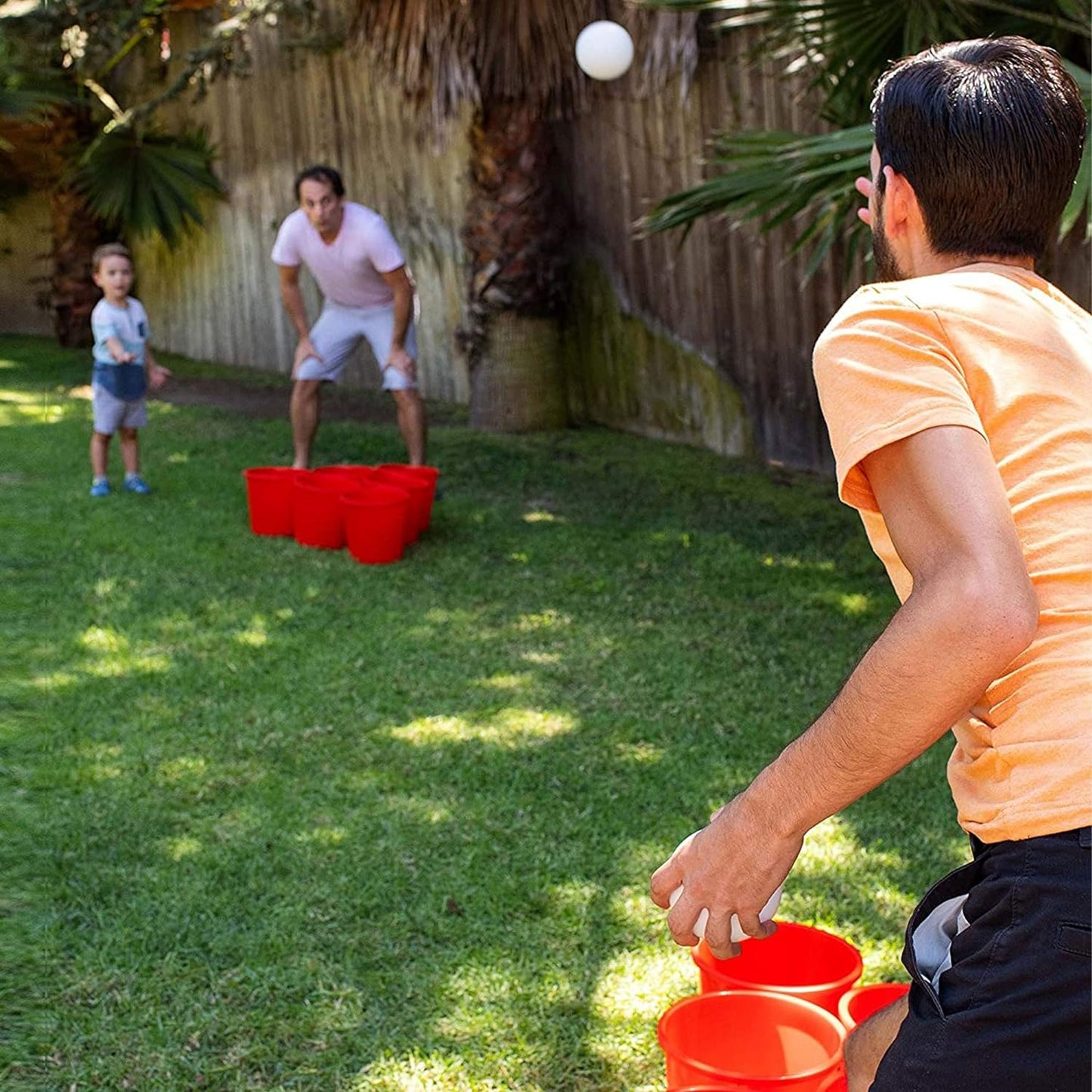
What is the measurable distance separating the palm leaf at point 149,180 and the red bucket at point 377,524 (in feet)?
23.9

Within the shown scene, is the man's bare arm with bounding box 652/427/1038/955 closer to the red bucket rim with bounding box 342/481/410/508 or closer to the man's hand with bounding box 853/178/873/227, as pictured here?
the man's hand with bounding box 853/178/873/227

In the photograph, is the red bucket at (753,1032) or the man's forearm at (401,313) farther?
the man's forearm at (401,313)

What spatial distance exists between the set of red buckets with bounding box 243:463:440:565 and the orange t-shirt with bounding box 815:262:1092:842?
4.82m

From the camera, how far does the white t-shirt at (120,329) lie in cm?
769

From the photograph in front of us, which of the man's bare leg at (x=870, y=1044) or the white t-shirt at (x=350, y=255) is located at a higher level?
the white t-shirt at (x=350, y=255)

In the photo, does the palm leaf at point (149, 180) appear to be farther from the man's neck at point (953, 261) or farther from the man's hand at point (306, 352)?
the man's neck at point (953, 261)

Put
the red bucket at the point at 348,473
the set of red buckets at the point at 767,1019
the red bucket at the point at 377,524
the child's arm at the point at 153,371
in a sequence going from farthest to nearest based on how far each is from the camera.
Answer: the child's arm at the point at 153,371 < the red bucket at the point at 348,473 < the red bucket at the point at 377,524 < the set of red buckets at the point at 767,1019

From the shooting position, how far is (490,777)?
13.7ft

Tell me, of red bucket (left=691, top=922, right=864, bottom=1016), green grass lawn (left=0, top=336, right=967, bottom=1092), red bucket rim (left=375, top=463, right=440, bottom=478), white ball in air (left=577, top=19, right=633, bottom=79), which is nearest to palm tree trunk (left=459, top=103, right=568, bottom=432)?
white ball in air (left=577, top=19, right=633, bottom=79)

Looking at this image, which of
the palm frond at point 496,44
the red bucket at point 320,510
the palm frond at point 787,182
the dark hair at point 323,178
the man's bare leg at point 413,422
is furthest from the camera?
the palm frond at point 496,44

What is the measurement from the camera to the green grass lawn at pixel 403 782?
9.82 ft

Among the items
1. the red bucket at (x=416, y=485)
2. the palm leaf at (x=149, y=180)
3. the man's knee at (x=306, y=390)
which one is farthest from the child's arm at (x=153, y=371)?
the palm leaf at (x=149, y=180)

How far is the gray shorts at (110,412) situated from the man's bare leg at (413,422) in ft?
4.57

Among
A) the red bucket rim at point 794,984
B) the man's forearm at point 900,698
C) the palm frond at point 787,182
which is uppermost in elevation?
the palm frond at point 787,182
